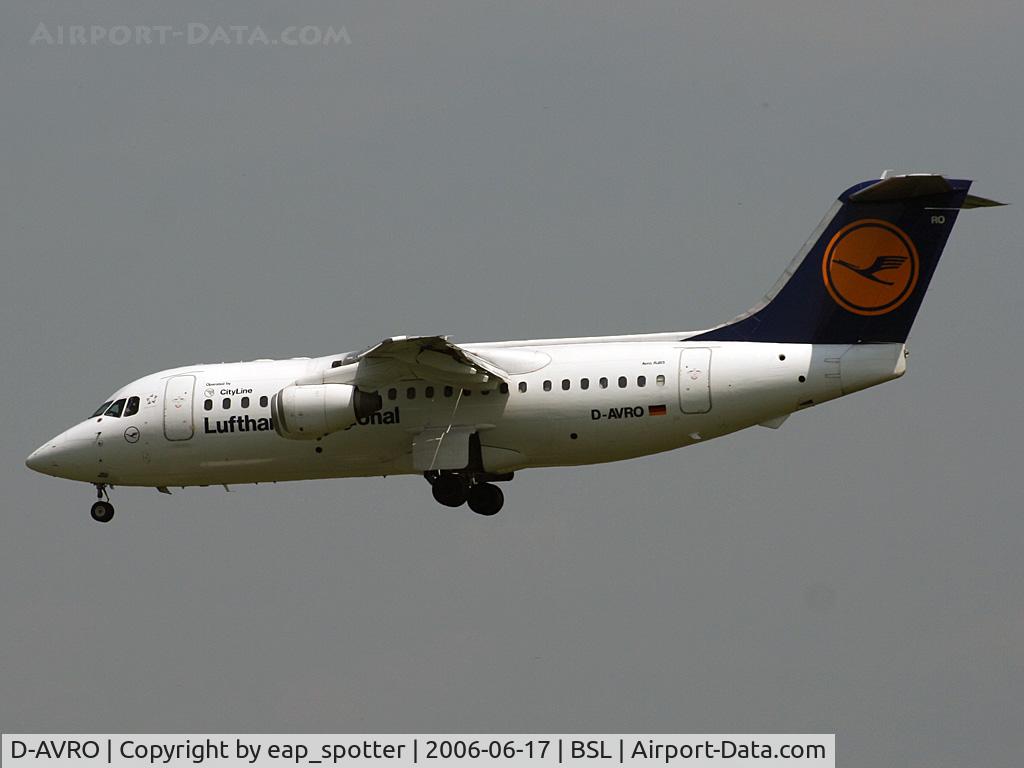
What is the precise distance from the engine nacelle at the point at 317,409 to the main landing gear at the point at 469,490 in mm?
1705

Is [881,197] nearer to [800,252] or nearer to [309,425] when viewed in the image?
[800,252]

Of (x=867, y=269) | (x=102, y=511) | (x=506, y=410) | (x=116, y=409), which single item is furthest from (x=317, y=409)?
(x=867, y=269)

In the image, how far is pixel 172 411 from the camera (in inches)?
1337

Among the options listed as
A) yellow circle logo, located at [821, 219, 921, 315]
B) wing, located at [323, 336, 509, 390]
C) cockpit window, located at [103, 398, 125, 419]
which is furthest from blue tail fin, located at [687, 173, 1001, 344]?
cockpit window, located at [103, 398, 125, 419]

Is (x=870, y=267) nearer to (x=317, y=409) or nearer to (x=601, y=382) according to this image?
(x=601, y=382)

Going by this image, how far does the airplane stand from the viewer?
1227 inches

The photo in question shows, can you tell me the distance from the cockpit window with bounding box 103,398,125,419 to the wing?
4.02 m

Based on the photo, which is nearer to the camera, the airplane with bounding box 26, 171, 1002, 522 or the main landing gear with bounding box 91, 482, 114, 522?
the airplane with bounding box 26, 171, 1002, 522

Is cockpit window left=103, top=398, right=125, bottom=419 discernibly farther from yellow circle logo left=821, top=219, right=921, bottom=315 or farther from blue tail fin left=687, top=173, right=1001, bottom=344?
yellow circle logo left=821, top=219, right=921, bottom=315

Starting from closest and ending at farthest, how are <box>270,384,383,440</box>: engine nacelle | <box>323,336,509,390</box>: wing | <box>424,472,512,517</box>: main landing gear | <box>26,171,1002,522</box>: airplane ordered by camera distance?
1. <box>26,171,1002,522</box>: airplane
2. <box>323,336,509,390</box>: wing
3. <box>270,384,383,440</box>: engine nacelle
4. <box>424,472,512,517</box>: main landing gear

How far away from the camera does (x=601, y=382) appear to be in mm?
31750

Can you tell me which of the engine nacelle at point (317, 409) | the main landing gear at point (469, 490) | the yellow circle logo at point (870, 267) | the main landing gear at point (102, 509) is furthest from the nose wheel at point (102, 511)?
the yellow circle logo at point (870, 267)

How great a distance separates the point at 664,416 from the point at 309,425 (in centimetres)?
503

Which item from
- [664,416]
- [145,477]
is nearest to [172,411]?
[145,477]
